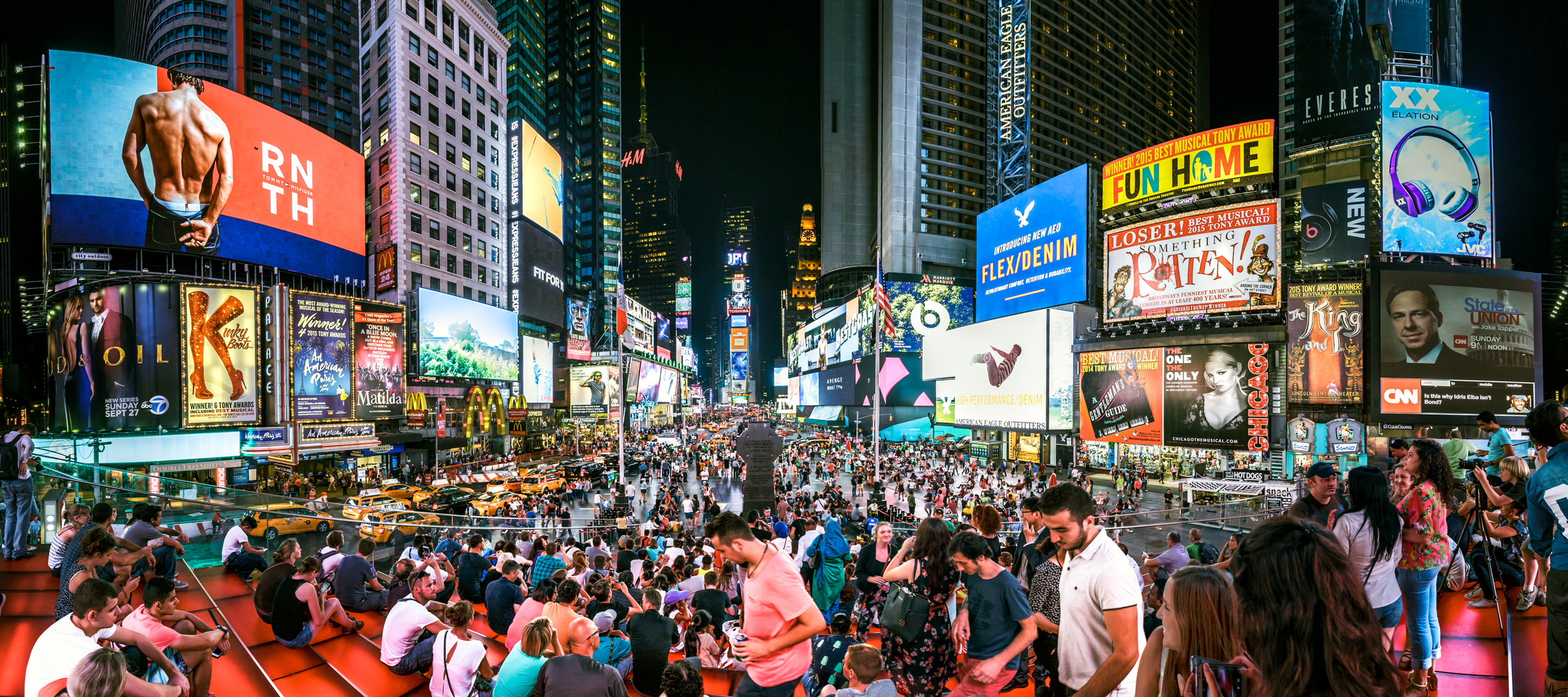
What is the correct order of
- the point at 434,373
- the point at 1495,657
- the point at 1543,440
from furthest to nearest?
the point at 434,373 < the point at 1495,657 < the point at 1543,440

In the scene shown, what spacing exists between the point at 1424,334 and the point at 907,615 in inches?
1505

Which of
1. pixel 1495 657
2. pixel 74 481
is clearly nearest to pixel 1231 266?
pixel 1495 657

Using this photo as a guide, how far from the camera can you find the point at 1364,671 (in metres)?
1.80

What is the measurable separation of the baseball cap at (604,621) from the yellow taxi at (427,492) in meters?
18.3

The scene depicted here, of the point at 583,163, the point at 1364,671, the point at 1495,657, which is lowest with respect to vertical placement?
the point at 1495,657

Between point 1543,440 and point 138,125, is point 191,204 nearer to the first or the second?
point 138,125

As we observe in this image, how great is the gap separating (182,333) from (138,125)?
8.89 meters

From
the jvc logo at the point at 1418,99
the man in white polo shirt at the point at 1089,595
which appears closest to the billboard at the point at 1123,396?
the jvc logo at the point at 1418,99

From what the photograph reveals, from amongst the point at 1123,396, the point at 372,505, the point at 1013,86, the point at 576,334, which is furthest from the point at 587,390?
the point at 1013,86

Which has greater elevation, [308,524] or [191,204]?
[191,204]

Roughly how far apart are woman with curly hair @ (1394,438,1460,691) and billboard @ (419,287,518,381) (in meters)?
43.3

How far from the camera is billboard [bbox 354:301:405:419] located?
32.9 m

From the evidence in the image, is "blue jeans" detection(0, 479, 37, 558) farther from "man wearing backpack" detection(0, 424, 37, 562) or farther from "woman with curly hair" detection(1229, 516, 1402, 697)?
"woman with curly hair" detection(1229, 516, 1402, 697)

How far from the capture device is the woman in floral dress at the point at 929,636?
3.99 meters
